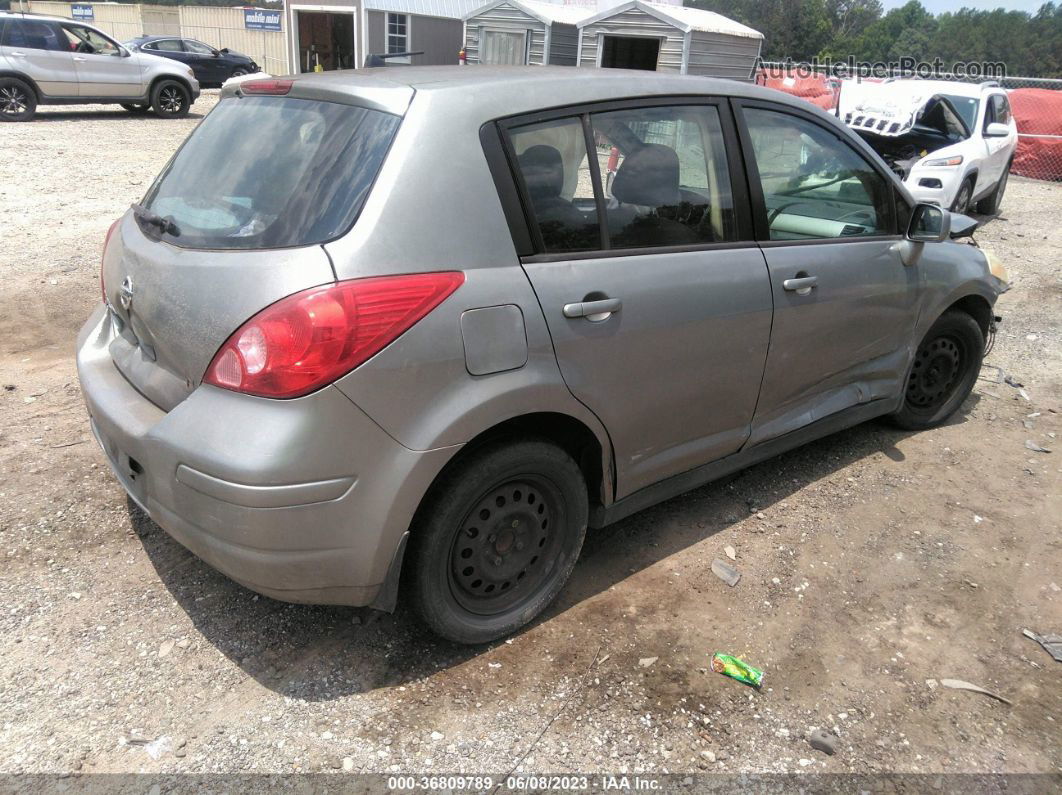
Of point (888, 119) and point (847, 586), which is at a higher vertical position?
point (888, 119)

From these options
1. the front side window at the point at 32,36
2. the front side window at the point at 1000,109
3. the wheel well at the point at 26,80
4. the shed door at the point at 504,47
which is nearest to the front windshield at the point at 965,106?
the front side window at the point at 1000,109

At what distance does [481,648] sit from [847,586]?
59.9 inches

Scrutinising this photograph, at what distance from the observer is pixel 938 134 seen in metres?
10.7

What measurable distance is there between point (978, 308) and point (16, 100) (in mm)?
16547

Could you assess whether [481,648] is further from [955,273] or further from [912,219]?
[955,273]

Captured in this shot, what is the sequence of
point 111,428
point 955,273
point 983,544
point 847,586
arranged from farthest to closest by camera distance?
point 955,273 → point 983,544 → point 847,586 → point 111,428

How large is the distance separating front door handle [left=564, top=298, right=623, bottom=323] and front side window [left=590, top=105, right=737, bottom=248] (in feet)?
0.77

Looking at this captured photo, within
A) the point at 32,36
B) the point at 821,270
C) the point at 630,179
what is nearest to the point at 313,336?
the point at 630,179

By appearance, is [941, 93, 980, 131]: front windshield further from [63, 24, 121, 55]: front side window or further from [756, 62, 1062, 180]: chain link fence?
[63, 24, 121, 55]: front side window

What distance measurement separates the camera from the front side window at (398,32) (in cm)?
2567

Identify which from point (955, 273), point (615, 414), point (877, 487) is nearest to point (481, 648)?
point (615, 414)

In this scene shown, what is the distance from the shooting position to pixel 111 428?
262cm

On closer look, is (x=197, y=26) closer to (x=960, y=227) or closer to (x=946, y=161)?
(x=946, y=161)

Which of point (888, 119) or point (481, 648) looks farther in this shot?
point (888, 119)
